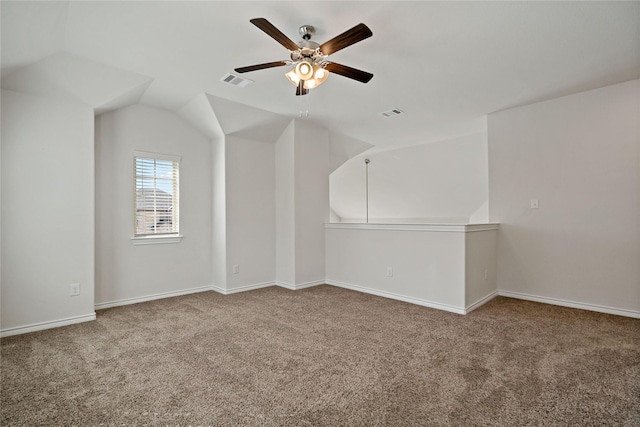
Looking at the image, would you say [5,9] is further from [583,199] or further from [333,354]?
[583,199]

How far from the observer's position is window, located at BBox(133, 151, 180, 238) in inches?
168

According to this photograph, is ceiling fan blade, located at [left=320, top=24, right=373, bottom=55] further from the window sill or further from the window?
the window sill

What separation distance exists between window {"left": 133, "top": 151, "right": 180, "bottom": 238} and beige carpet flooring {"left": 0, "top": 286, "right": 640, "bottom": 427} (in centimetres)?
120

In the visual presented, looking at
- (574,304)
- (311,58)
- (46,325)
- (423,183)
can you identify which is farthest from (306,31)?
(423,183)

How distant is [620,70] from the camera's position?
3.25 meters

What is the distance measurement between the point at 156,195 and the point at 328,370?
3437mm

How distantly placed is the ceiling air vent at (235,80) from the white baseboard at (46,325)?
9.77 feet

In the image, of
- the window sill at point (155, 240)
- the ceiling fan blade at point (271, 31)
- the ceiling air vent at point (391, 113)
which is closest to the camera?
the ceiling fan blade at point (271, 31)

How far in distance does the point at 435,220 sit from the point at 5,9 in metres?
7.82

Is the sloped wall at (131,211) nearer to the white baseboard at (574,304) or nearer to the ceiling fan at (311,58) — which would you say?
the ceiling fan at (311,58)

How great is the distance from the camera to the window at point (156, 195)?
14.0 ft

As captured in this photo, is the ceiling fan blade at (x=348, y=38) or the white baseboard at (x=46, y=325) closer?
the ceiling fan blade at (x=348, y=38)

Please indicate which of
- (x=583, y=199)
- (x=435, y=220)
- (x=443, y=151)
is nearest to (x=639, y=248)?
(x=583, y=199)

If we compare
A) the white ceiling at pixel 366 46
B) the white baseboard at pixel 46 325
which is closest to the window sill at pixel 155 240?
the white baseboard at pixel 46 325
